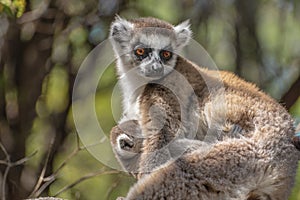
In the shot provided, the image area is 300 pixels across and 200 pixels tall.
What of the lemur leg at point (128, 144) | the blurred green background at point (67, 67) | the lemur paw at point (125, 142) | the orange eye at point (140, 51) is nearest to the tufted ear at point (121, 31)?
the orange eye at point (140, 51)

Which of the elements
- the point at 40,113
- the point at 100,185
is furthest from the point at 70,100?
the point at 100,185

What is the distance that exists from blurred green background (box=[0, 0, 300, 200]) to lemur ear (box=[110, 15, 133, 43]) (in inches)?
145

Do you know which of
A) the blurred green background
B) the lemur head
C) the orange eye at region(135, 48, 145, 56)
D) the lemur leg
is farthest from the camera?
the blurred green background

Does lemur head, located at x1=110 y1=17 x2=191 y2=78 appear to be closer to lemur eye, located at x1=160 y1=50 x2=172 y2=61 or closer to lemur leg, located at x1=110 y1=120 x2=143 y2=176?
lemur eye, located at x1=160 y1=50 x2=172 y2=61

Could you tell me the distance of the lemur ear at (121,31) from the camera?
7.92 metres

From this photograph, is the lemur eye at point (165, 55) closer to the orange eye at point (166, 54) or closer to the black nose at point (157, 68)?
the orange eye at point (166, 54)

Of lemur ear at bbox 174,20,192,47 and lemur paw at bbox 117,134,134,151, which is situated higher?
lemur ear at bbox 174,20,192,47

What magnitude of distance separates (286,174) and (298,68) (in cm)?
744

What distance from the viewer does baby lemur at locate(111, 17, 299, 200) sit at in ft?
19.0

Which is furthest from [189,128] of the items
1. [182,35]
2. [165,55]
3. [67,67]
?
[67,67]

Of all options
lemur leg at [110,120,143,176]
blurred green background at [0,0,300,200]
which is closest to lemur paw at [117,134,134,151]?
lemur leg at [110,120,143,176]

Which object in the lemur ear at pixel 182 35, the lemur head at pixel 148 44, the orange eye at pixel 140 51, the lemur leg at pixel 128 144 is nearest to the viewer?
the lemur leg at pixel 128 144

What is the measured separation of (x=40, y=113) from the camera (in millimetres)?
12945

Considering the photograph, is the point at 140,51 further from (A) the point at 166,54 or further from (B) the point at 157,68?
(B) the point at 157,68
